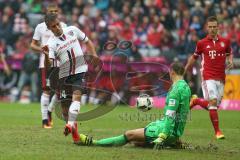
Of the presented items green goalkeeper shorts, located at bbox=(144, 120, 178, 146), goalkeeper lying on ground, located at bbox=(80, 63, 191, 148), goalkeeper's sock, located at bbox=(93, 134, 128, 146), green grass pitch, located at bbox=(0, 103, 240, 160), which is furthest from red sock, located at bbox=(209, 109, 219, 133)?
goalkeeper's sock, located at bbox=(93, 134, 128, 146)

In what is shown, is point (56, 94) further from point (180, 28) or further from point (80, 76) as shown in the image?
point (180, 28)

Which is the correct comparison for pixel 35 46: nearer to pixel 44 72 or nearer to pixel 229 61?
pixel 44 72

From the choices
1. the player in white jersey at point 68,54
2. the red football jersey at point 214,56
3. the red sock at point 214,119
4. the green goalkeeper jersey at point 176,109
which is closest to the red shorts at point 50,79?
the player in white jersey at point 68,54

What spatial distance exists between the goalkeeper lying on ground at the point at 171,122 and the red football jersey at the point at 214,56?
3.37 metres

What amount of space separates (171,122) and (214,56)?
13.3 feet

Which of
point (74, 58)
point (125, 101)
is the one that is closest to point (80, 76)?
point (74, 58)

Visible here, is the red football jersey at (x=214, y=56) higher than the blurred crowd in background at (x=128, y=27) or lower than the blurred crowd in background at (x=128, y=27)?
lower

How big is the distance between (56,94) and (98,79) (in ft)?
30.1

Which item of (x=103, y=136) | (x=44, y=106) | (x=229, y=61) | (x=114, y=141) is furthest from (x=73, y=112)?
(x=229, y=61)

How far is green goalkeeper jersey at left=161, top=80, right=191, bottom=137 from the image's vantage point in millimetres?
11200

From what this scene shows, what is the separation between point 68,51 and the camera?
1336 cm

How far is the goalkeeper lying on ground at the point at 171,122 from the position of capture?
36.8ft

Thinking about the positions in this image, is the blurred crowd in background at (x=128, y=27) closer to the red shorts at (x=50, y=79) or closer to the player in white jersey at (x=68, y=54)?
the red shorts at (x=50, y=79)

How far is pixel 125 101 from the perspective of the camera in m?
24.9
